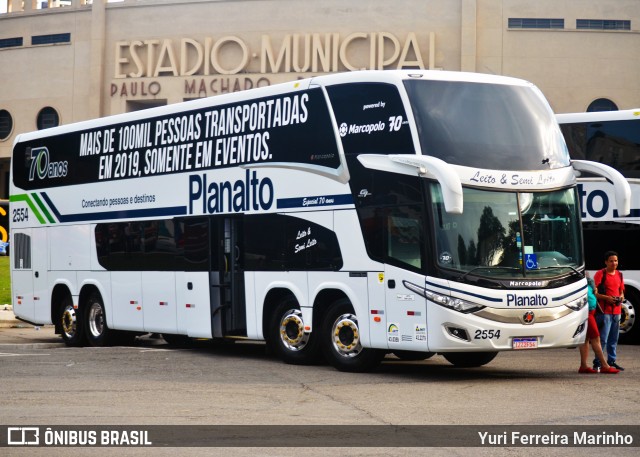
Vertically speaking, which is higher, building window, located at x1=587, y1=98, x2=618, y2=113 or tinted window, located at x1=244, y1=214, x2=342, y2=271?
building window, located at x1=587, y1=98, x2=618, y2=113

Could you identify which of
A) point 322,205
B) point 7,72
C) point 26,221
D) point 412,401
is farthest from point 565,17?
point 412,401

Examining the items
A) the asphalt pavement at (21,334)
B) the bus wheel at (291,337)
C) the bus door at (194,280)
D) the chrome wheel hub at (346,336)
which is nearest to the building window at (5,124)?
the asphalt pavement at (21,334)

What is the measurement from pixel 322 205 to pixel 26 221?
9247 mm

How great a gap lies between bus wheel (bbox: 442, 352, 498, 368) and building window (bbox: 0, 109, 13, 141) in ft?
177

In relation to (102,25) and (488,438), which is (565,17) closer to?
(102,25)

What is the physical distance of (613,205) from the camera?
21406mm

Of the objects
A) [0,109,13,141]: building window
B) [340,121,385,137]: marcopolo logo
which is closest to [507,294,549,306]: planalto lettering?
[340,121,385,137]: marcopolo logo

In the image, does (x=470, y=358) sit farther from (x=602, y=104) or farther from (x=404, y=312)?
(x=602, y=104)

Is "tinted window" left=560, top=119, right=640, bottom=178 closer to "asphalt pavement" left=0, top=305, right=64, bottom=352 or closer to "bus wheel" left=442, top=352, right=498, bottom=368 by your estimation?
"bus wheel" left=442, top=352, right=498, bottom=368

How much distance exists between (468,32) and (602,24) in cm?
648

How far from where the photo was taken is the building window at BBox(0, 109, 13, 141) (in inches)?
2654

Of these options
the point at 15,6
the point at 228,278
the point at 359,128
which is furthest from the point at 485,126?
the point at 15,6

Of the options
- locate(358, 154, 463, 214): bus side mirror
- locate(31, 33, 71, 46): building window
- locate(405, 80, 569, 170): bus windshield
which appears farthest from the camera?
locate(31, 33, 71, 46): building window

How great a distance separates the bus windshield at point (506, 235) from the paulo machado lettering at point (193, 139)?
322 centimetres
